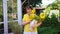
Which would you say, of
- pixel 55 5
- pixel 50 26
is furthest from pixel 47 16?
pixel 55 5

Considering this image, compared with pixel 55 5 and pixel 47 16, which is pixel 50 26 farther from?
pixel 55 5

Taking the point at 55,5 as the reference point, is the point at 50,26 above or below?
below

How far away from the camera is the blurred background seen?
26.2ft

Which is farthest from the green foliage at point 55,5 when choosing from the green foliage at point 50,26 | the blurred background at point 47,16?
the green foliage at point 50,26

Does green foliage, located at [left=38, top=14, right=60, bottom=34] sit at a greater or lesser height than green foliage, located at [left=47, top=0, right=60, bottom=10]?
lesser

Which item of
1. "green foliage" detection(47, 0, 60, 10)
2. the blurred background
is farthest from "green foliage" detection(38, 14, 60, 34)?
"green foliage" detection(47, 0, 60, 10)

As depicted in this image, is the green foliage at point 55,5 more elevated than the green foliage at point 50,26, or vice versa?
the green foliage at point 55,5

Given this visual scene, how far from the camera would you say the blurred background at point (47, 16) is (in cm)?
799

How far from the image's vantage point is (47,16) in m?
8.64

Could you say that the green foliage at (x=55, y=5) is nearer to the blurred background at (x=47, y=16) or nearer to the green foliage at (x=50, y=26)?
the blurred background at (x=47, y=16)

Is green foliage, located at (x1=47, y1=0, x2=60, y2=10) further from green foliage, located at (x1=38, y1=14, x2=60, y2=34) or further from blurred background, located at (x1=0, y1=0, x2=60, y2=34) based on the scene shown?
green foliage, located at (x1=38, y1=14, x2=60, y2=34)

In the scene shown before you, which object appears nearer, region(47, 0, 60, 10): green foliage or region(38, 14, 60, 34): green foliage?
region(38, 14, 60, 34): green foliage

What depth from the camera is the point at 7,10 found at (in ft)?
26.5

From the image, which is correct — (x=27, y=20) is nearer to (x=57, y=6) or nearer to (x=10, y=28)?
(x=10, y=28)
